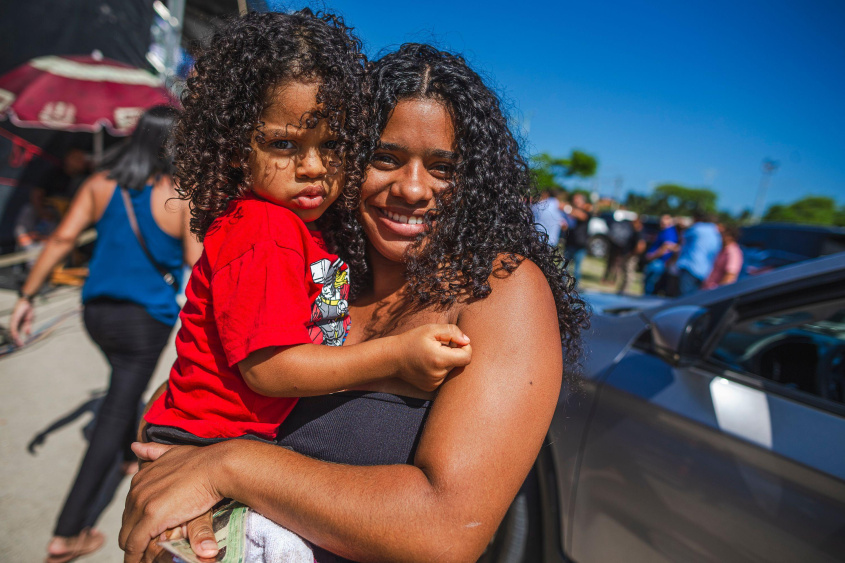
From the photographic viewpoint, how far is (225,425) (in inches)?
48.7

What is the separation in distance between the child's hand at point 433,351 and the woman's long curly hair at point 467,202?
0.18 metres

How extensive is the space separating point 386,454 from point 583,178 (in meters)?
55.5

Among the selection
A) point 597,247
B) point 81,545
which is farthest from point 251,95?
point 597,247

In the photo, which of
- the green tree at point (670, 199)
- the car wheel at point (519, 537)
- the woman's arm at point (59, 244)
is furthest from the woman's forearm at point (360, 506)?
the green tree at point (670, 199)

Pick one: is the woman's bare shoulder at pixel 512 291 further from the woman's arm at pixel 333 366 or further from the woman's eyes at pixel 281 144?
the woman's eyes at pixel 281 144

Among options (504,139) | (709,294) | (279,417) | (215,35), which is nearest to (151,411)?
(279,417)

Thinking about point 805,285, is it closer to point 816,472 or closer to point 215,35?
point 816,472

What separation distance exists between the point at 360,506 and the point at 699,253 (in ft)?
27.3

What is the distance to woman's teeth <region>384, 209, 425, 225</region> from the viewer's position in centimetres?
137

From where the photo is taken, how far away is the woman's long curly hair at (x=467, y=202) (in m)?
1.27

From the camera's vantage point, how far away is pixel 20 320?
2.73 m

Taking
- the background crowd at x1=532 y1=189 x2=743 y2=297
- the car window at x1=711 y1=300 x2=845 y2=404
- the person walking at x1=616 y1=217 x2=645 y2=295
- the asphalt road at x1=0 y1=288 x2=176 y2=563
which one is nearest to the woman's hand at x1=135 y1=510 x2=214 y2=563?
the asphalt road at x1=0 y1=288 x2=176 y2=563

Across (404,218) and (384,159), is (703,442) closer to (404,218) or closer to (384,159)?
(404,218)

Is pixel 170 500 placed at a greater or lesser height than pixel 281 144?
lesser
